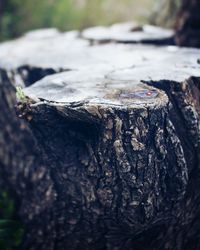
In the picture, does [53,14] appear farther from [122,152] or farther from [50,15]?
[122,152]

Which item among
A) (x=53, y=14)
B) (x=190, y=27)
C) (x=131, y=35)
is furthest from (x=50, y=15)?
(x=190, y=27)

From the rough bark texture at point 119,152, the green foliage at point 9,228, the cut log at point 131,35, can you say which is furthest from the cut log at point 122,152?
the cut log at point 131,35

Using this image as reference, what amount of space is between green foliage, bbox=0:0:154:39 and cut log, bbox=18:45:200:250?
3.99m

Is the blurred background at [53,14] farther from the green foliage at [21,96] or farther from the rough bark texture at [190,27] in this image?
the green foliage at [21,96]

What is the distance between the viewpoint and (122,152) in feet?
7.21

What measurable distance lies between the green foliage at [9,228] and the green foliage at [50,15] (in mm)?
3569

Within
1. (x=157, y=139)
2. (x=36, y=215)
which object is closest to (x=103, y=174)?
(x=157, y=139)

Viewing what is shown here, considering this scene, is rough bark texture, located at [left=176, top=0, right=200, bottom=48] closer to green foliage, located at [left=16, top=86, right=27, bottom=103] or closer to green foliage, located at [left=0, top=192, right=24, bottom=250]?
green foliage, located at [left=16, top=86, right=27, bottom=103]

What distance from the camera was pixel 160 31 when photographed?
14.4 ft

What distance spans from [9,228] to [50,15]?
4826mm

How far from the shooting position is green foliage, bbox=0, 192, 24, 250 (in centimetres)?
257

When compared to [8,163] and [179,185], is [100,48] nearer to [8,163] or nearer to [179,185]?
[8,163]

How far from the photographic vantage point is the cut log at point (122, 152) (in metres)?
2.19

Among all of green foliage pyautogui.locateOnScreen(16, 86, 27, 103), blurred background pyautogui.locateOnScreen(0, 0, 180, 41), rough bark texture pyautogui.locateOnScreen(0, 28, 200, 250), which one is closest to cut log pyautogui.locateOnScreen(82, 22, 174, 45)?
rough bark texture pyautogui.locateOnScreen(0, 28, 200, 250)
